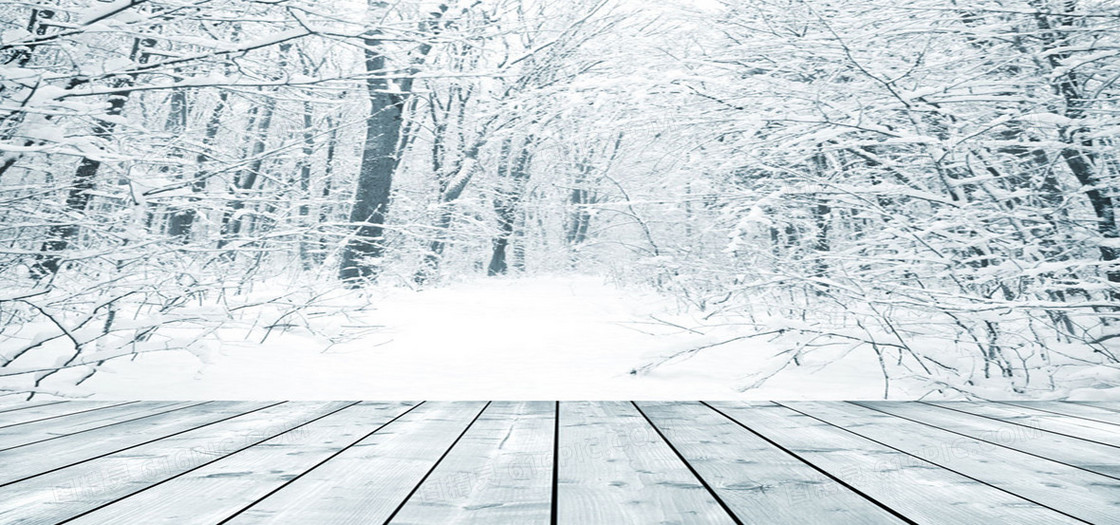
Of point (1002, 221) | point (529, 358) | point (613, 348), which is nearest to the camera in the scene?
point (1002, 221)

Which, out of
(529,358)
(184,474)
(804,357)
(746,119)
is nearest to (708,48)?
(746,119)

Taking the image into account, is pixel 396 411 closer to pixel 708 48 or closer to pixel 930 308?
pixel 930 308

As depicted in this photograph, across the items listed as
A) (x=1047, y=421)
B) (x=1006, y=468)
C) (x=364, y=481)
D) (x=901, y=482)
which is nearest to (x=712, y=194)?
(x=1047, y=421)

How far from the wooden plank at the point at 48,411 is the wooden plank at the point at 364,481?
130 cm

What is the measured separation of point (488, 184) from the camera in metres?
13.5

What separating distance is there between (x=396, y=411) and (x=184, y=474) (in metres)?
1.02

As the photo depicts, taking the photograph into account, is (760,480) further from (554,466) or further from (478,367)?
(478,367)

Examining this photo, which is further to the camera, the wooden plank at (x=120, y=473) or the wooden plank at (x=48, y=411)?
the wooden plank at (x=48, y=411)

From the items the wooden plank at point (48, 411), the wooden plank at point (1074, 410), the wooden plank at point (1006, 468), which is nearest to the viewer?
the wooden plank at point (1006, 468)

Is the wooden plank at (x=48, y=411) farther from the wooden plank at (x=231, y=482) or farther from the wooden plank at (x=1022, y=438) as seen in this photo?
the wooden plank at (x=1022, y=438)

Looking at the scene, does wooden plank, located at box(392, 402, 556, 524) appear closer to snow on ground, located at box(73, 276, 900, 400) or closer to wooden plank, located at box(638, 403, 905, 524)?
wooden plank, located at box(638, 403, 905, 524)

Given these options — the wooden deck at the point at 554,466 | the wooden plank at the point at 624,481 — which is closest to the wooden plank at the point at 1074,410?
the wooden deck at the point at 554,466

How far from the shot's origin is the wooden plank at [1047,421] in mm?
2145

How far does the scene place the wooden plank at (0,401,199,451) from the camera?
2031 millimetres
